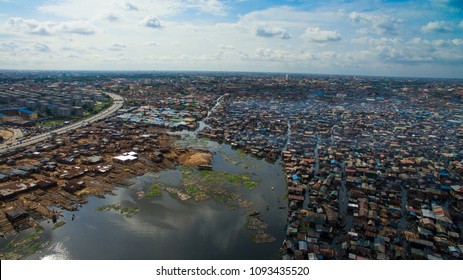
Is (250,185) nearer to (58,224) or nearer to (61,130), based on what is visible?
(58,224)

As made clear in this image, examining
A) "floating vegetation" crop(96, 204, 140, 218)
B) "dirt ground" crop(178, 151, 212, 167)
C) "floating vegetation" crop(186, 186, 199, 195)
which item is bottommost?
"floating vegetation" crop(96, 204, 140, 218)

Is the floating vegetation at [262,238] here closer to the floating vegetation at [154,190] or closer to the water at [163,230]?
the water at [163,230]

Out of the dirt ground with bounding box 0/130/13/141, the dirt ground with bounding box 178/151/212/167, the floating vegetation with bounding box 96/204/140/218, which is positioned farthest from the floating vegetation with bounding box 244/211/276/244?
the dirt ground with bounding box 0/130/13/141

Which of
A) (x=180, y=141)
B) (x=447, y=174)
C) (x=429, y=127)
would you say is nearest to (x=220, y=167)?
(x=180, y=141)

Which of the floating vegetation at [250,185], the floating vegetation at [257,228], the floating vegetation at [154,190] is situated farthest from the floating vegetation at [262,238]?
the floating vegetation at [154,190]

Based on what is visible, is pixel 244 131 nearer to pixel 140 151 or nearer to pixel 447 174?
pixel 140 151

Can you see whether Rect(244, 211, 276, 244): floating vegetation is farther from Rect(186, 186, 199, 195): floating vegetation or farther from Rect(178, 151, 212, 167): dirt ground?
Rect(178, 151, 212, 167): dirt ground
